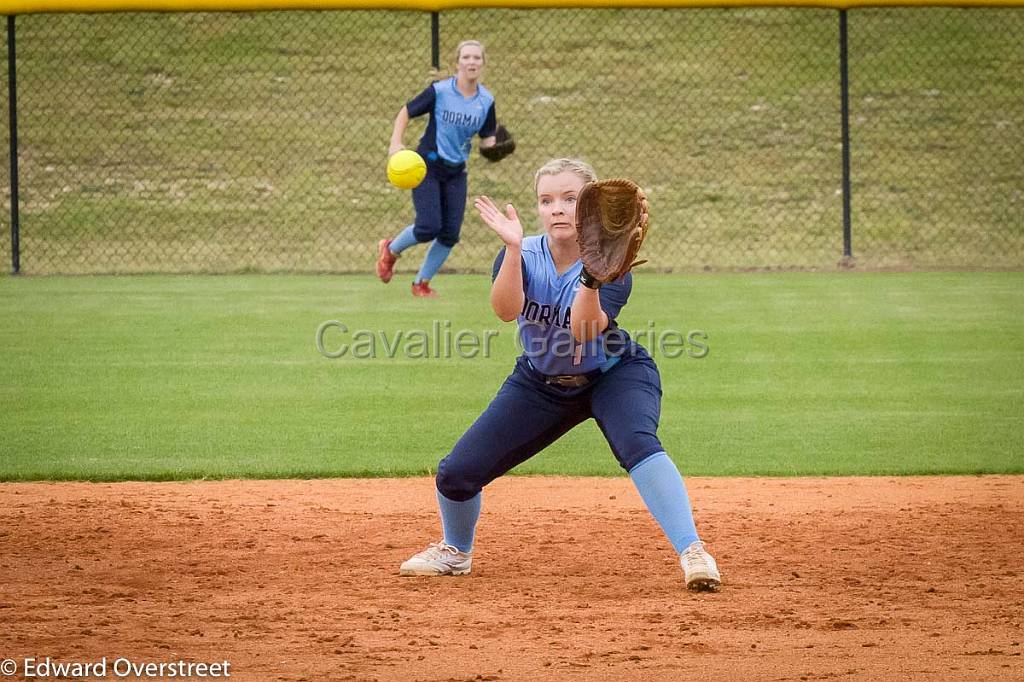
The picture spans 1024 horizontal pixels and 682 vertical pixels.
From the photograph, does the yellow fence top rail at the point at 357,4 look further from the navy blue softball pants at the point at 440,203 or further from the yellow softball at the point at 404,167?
the yellow softball at the point at 404,167

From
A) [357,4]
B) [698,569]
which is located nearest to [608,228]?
[698,569]

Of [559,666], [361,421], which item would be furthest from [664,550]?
[361,421]

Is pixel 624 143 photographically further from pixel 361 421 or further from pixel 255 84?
pixel 361 421

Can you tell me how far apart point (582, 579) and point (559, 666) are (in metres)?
1.04

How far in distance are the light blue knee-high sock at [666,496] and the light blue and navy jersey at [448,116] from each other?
7193 mm

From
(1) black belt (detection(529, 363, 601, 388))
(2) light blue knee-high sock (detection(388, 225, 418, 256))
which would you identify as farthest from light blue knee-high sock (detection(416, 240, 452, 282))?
(1) black belt (detection(529, 363, 601, 388))

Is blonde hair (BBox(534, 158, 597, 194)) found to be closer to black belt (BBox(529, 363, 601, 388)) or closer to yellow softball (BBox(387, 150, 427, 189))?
black belt (BBox(529, 363, 601, 388))

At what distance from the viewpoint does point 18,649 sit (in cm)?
374

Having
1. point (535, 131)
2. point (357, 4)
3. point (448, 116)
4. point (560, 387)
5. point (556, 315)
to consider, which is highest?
point (357, 4)

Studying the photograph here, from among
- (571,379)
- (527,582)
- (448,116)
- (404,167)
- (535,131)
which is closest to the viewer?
(571,379)

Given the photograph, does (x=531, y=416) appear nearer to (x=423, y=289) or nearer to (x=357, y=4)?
(x=423, y=289)

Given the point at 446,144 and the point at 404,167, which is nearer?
the point at 404,167

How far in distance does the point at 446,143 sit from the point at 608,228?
23.8ft

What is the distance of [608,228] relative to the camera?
13.5 ft
